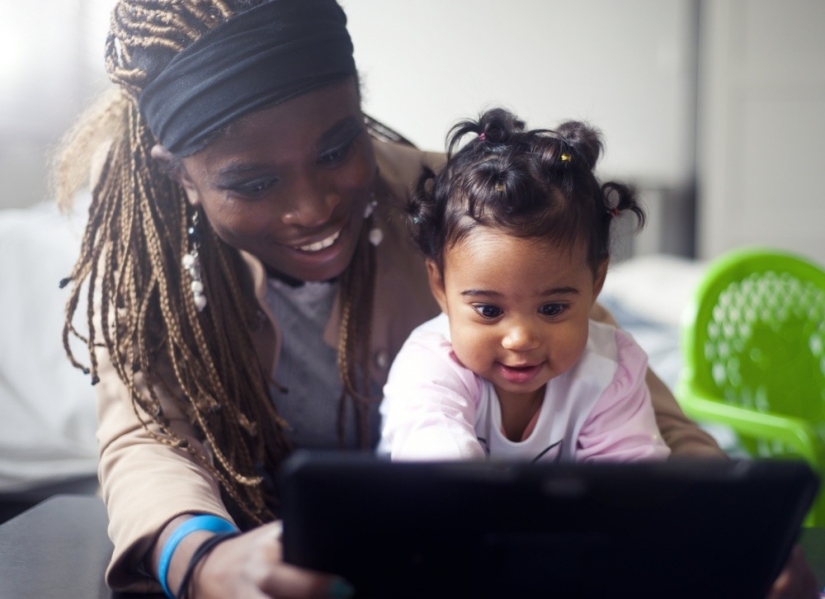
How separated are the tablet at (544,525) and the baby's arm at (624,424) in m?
0.23

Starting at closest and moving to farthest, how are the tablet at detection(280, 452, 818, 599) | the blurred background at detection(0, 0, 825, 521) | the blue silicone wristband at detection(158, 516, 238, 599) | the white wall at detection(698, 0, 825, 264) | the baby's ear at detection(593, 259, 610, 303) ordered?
the tablet at detection(280, 452, 818, 599) < the blue silicone wristband at detection(158, 516, 238, 599) < the baby's ear at detection(593, 259, 610, 303) < the blurred background at detection(0, 0, 825, 521) < the white wall at detection(698, 0, 825, 264)

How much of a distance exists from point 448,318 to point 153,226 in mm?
274

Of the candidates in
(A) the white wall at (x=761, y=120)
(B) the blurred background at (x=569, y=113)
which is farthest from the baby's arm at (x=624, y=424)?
(A) the white wall at (x=761, y=120)

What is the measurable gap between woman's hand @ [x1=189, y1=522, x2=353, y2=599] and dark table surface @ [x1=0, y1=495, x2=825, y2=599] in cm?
9

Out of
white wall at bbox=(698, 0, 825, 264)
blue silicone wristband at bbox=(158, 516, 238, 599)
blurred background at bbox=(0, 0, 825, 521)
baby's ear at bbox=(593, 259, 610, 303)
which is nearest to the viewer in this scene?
blue silicone wristband at bbox=(158, 516, 238, 599)

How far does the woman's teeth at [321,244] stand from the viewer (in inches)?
31.1

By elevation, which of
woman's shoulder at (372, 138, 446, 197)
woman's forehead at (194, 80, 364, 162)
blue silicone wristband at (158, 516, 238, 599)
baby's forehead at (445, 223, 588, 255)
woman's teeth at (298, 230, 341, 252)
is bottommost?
blue silicone wristband at (158, 516, 238, 599)

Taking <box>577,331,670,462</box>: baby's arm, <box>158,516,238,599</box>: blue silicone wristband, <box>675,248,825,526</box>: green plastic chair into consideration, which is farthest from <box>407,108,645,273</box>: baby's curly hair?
<box>675,248,825,526</box>: green plastic chair

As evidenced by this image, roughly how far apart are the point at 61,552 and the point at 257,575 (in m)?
0.27

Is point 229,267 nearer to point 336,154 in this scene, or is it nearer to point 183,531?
point 336,154

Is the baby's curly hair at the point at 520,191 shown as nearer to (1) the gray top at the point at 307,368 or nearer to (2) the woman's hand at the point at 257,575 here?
(1) the gray top at the point at 307,368

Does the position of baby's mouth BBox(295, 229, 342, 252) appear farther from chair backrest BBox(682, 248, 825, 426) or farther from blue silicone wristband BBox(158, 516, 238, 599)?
chair backrest BBox(682, 248, 825, 426)

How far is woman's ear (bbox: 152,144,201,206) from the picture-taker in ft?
2.53

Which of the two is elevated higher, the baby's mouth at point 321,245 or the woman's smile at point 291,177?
the woman's smile at point 291,177
